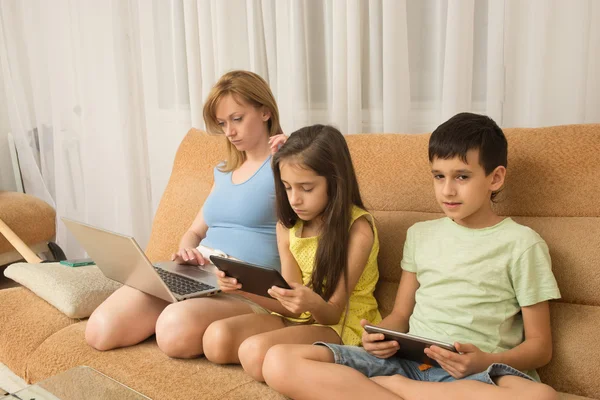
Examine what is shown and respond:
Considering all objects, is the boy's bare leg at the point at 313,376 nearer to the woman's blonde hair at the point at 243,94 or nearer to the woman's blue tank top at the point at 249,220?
the woman's blue tank top at the point at 249,220

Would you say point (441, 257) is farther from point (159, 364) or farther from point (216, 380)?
point (159, 364)

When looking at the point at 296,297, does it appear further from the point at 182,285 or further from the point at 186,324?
the point at 182,285

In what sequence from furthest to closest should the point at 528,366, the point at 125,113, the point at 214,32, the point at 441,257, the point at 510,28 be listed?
1. the point at 125,113
2. the point at 214,32
3. the point at 510,28
4. the point at 441,257
5. the point at 528,366

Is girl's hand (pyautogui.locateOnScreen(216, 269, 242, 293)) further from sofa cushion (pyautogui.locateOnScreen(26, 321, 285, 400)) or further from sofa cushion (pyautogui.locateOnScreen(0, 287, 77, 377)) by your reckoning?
sofa cushion (pyautogui.locateOnScreen(0, 287, 77, 377))

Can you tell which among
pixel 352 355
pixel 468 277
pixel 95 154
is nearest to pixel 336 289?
pixel 352 355

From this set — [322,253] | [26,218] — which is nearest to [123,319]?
[322,253]

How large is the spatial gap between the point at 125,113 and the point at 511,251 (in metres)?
2.22

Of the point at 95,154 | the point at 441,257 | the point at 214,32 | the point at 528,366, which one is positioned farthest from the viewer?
→ the point at 95,154

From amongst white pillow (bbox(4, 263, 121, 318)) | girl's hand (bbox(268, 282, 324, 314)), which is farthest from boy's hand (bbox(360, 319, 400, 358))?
white pillow (bbox(4, 263, 121, 318))

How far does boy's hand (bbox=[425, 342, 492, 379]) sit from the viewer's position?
1.28 metres

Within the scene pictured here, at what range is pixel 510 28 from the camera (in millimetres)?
1915

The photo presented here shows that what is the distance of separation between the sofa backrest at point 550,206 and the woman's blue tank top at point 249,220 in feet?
0.92

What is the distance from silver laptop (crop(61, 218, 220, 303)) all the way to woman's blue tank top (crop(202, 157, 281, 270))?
11 cm

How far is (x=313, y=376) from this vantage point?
4.41 ft
